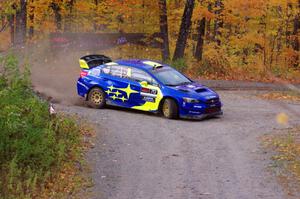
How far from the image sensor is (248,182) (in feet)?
34.5

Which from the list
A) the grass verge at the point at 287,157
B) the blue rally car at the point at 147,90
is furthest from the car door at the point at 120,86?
the grass verge at the point at 287,157

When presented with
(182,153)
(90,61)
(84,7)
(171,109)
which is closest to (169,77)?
(171,109)

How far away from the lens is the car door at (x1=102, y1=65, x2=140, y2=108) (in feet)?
56.5

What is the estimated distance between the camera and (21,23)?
30656 millimetres

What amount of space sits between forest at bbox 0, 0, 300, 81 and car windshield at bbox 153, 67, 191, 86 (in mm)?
8549

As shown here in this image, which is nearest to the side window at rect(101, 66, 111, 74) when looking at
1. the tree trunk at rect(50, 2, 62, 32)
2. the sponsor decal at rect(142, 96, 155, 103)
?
the sponsor decal at rect(142, 96, 155, 103)

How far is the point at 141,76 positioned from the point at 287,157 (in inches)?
252

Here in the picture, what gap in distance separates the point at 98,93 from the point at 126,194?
862cm

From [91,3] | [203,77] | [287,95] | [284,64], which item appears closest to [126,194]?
[287,95]

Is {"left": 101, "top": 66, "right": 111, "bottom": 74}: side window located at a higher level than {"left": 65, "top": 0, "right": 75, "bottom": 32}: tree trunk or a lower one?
lower

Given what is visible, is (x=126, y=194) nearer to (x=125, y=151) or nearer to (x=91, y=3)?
(x=125, y=151)

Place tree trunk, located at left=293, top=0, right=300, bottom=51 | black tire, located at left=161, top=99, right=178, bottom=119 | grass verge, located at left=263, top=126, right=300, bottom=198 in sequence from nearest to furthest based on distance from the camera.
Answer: grass verge, located at left=263, top=126, right=300, bottom=198, black tire, located at left=161, top=99, right=178, bottom=119, tree trunk, located at left=293, top=0, right=300, bottom=51

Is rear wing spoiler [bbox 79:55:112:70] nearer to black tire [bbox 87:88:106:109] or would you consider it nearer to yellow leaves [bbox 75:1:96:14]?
black tire [bbox 87:88:106:109]

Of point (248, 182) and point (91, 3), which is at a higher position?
point (91, 3)
